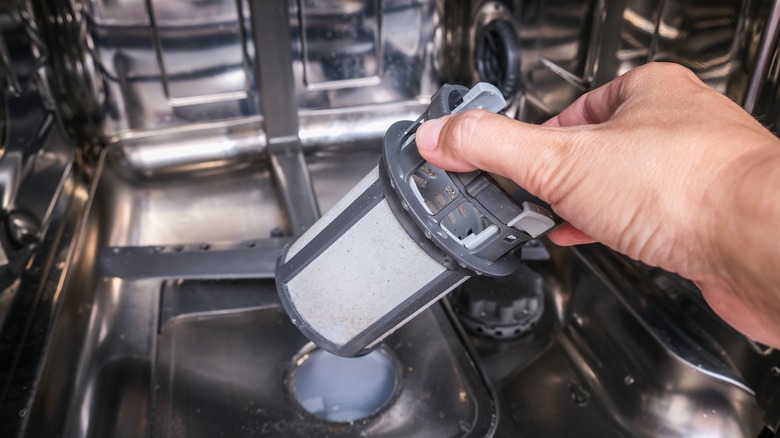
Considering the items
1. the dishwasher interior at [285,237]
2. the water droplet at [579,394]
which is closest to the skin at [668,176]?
the dishwasher interior at [285,237]

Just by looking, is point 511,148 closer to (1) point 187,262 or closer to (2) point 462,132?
(2) point 462,132

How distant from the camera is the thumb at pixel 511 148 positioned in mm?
507

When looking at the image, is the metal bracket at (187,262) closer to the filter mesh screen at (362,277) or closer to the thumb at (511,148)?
the filter mesh screen at (362,277)

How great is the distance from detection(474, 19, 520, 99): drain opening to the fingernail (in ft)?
1.95

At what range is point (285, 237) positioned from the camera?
963mm

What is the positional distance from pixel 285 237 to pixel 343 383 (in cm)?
22

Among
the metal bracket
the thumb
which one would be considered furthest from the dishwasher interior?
the thumb

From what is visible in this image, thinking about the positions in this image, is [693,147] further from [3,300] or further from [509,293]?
[3,300]

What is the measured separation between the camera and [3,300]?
798 mm

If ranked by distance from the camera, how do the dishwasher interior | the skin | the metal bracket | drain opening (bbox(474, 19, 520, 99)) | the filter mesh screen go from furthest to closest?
1. drain opening (bbox(474, 19, 520, 99))
2. the metal bracket
3. the dishwasher interior
4. the filter mesh screen
5. the skin

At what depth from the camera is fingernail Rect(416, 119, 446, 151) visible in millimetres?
529

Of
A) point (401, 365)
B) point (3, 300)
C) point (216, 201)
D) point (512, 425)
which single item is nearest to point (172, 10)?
point (216, 201)

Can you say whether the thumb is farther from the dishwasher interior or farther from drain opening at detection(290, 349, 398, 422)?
drain opening at detection(290, 349, 398, 422)

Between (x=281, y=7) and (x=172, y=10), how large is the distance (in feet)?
0.58
